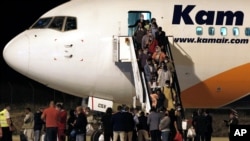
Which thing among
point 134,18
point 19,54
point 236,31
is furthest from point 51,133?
point 236,31

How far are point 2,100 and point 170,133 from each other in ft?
79.7

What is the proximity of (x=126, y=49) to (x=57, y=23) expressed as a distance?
3.26m


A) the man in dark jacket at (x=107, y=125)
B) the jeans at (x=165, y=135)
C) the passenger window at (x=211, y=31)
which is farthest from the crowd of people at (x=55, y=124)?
the passenger window at (x=211, y=31)

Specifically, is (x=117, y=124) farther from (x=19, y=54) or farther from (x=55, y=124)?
(x=19, y=54)

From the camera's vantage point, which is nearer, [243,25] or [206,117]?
[243,25]

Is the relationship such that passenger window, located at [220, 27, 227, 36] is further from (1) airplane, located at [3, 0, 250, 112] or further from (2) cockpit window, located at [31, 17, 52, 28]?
(2) cockpit window, located at [31, 17, 52, 28]

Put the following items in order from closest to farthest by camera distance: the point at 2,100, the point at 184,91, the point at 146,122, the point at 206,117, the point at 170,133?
the point at 170,133 < the point at 146,122 < the point at 184,91 < the point at 206,117 < the point at 2,100

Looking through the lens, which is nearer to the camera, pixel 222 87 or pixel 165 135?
pixel 165 135

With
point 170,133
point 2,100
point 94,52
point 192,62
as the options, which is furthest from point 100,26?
point 2,100

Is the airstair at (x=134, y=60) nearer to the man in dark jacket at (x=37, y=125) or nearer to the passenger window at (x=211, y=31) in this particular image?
the passenger window at (x=211, y=31)

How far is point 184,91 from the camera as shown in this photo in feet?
110

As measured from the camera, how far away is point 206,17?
33.5 meters

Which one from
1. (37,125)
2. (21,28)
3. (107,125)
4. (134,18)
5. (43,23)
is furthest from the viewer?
(21,28)

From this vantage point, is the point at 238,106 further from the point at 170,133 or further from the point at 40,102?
the point at 40,102
